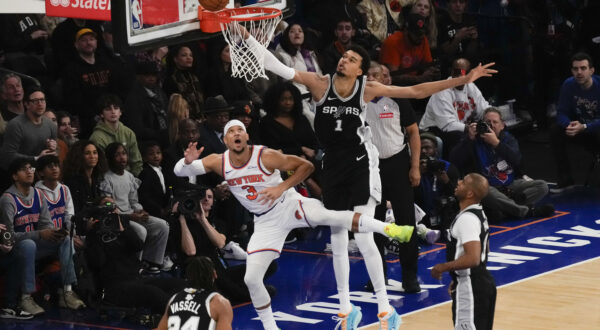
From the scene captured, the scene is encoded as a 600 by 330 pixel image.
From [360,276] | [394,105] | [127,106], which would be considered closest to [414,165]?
[394,105]

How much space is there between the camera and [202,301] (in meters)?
7.84

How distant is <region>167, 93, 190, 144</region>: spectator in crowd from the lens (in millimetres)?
13062

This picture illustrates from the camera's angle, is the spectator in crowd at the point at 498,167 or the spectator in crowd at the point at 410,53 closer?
the spectator in crowd at the point at 498,167

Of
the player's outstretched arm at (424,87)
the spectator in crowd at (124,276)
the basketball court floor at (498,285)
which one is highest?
the player's outstretched arm at (424,87)

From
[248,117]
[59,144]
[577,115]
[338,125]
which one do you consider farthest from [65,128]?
[577,115]

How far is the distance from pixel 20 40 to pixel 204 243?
13.6 ft

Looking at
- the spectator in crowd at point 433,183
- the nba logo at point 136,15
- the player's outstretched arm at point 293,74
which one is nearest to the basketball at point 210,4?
the player's outstretched arm at point 293,74

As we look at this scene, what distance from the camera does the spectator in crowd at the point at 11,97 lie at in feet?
40.1

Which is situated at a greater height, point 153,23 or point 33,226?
A: point 153,23

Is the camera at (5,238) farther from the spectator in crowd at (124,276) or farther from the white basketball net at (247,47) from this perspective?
the white basketball net at (247,47)

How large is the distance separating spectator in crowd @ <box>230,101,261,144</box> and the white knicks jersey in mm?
3562

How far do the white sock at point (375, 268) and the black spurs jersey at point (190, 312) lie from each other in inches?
95.1

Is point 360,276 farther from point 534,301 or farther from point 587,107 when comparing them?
point 587,107

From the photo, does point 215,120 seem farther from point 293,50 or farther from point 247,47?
point 247,47
